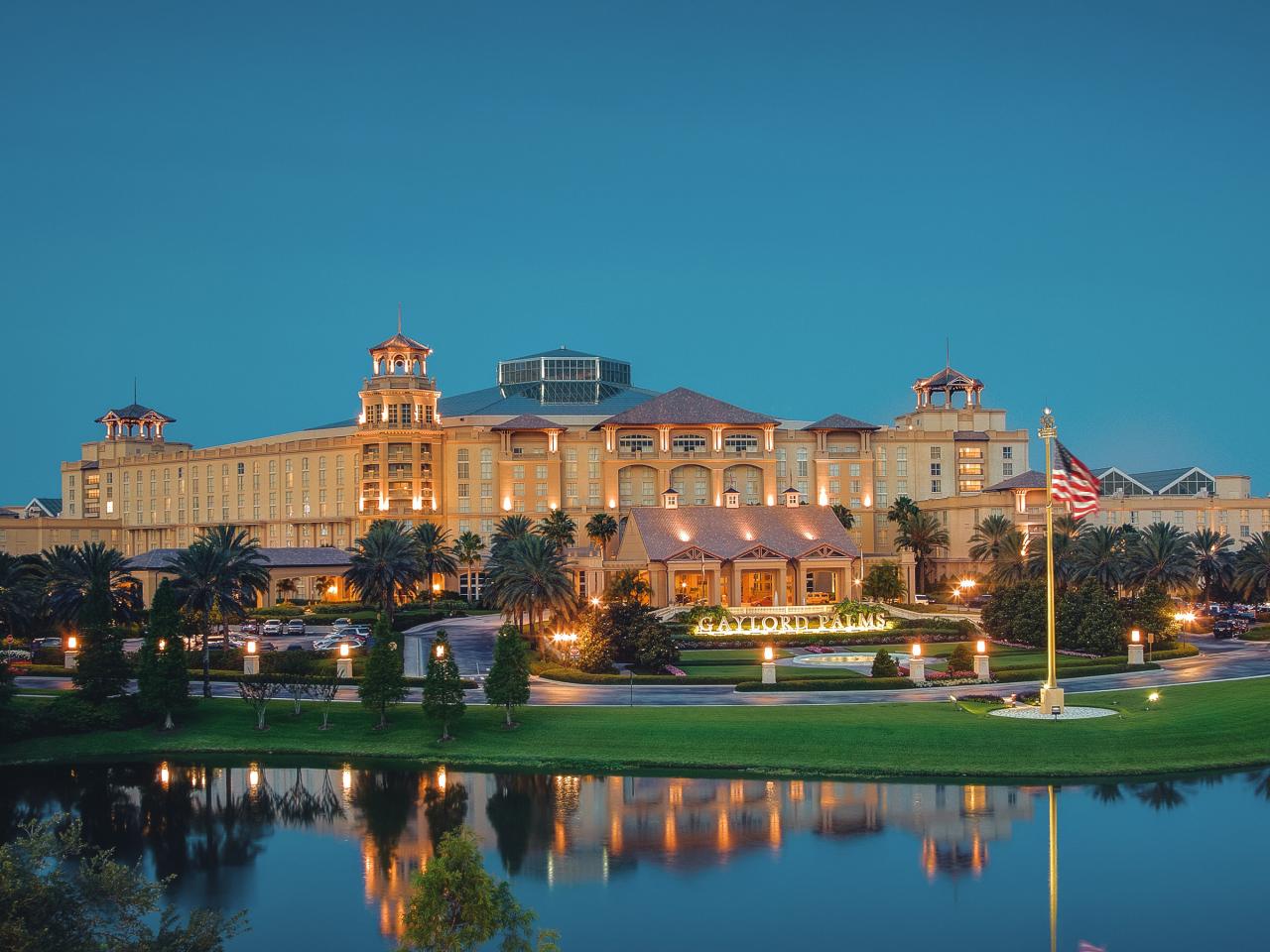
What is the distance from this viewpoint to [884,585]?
11169 cm

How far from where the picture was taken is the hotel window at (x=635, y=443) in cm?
14112

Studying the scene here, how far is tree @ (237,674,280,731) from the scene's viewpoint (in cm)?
6009

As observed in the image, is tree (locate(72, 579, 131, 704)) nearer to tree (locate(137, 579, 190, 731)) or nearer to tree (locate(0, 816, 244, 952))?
tree (locate(137, 579, 190, 731))

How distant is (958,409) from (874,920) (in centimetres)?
12797

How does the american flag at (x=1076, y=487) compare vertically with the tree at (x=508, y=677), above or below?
above

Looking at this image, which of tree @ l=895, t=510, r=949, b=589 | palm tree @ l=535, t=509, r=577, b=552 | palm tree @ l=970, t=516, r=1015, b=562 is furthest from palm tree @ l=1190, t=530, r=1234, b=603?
palm tree @ l=535, t=509, r=577, b=552

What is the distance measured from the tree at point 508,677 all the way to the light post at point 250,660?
61.7ft

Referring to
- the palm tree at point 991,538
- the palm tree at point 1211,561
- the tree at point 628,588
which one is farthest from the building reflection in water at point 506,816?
the palm tree at point 991,538

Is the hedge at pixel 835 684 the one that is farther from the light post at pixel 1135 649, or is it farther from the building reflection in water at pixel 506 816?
the building reflection in water at pixel 506 816

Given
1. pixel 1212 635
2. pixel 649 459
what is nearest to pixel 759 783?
pixel 1212 635

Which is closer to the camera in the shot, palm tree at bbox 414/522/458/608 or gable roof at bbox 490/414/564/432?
palm tree at bbox 414/522/458/608

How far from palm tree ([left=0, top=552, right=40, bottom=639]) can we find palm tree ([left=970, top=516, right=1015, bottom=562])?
74281 millimetres

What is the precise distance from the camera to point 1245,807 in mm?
44219

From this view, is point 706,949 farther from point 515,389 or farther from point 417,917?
point 515,389
